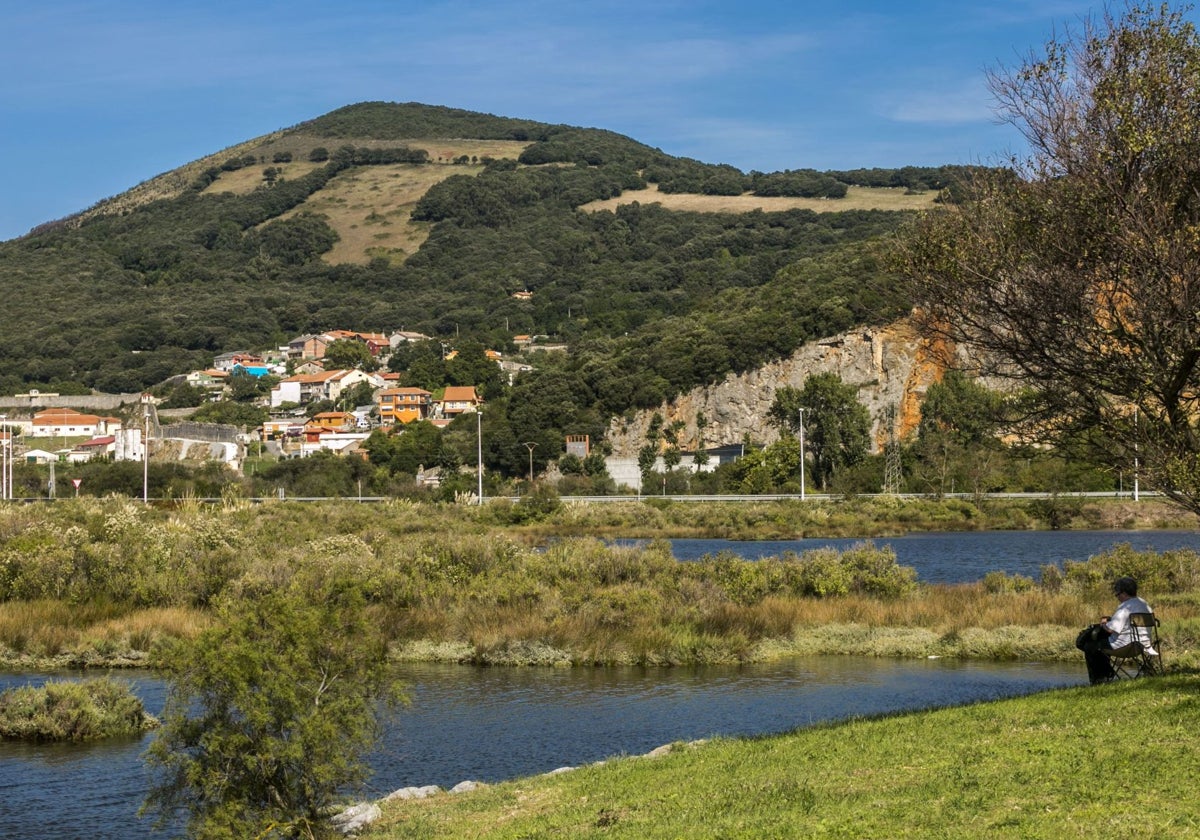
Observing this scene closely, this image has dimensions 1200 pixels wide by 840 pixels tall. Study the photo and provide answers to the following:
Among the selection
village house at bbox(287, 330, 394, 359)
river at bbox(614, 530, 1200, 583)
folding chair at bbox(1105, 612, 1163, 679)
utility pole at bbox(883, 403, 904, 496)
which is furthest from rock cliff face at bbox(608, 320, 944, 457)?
village house at bbox(287, 330, 394, 359)

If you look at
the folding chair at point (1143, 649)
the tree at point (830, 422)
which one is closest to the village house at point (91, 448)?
the tree at point (830, 422)

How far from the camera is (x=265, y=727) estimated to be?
40.1ft

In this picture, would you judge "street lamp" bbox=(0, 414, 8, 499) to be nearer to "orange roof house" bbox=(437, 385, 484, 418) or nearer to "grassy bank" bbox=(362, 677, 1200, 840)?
"orange roof house" bbox=(437, 385, 484, 418)

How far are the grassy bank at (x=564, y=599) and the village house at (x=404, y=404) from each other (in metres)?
101

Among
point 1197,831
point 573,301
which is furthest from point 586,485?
point 573,301

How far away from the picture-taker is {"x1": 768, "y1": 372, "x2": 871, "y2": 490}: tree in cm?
8262

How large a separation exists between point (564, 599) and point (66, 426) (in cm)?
11491

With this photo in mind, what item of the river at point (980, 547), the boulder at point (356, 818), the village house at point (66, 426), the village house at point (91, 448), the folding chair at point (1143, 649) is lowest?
the river at point (980, 547)

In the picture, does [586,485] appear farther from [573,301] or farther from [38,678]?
[573,301]

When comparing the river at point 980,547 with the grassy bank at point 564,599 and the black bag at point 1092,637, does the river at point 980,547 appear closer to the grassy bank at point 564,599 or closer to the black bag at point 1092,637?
the grassy bank at point 564,599

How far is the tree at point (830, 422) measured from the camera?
271 feet

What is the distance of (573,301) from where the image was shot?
617ft

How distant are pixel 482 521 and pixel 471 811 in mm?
51251

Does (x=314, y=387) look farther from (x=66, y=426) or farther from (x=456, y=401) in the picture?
(x=66, y=426)
